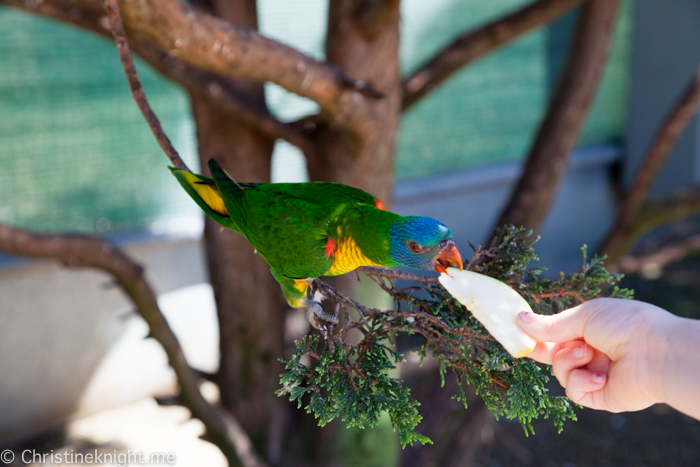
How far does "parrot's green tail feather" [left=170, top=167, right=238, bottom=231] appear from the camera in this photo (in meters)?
1.28

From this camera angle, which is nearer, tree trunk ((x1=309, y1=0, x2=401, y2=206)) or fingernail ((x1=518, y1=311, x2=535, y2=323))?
fingernail ((x1=518, y1=311, x2=535, y2=323))

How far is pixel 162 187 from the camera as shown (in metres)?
3.45

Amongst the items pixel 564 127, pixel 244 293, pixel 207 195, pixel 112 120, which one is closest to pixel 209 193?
pixel 207 195

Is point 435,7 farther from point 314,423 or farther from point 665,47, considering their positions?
point 314,423

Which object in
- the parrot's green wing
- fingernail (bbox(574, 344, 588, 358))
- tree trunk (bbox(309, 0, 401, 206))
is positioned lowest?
fingernail (bbox(574, 344, 588, 358))

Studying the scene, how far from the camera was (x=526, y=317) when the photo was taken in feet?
2.96

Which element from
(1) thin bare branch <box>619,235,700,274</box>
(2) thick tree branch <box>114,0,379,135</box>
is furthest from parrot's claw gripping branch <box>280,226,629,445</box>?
(1) thin bare branch <box>619,235,700,274</box>

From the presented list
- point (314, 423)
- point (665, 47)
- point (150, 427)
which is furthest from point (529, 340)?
point (665, 47)

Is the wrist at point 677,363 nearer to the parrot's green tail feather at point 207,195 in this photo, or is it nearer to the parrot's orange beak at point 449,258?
the parrot's orange beak at point 449,258

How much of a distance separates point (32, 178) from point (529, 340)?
9.61ft

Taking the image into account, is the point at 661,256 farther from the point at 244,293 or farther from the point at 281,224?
the point at 281,224

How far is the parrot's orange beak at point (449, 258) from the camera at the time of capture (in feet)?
3.29

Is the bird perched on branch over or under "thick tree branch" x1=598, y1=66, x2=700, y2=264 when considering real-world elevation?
under

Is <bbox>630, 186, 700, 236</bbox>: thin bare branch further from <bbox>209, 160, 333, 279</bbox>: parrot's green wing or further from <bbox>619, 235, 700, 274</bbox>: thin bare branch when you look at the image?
<bbox>209, 160, 333, 279</bbox>: parrot's green wing
